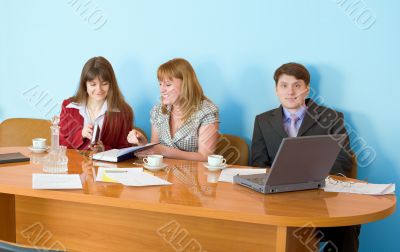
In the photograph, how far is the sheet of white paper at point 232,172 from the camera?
206cm

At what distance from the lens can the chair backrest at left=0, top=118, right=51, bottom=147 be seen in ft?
11.5

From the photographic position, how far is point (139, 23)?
3.52 meters

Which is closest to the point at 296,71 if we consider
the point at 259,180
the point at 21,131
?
the point at 259,180

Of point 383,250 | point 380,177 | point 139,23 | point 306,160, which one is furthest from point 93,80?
point 383,250

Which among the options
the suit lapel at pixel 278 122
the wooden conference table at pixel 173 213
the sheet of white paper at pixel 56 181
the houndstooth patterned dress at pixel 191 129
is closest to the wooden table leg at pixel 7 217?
the wooden conference table at pixel 173 213

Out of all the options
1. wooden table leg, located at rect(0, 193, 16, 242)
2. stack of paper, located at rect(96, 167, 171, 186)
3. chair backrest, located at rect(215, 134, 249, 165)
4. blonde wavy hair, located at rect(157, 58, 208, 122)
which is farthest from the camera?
chair backrest, located at rect(215, 134, 249, 165)

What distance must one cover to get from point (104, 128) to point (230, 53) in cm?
98

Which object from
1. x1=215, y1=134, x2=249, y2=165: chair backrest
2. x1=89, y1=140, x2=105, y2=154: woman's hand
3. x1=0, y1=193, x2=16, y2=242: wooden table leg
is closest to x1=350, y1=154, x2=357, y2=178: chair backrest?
x1=215, y1=134, x2=249, y2=165: chair backrest

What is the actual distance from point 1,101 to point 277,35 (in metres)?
2.42

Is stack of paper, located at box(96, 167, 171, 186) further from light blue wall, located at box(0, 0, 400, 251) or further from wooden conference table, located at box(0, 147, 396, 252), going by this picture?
light blue wall, located at box(0, 0, 400, 251)

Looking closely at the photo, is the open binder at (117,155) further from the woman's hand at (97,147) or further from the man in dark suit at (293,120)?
the man in dark suit at (293,120)

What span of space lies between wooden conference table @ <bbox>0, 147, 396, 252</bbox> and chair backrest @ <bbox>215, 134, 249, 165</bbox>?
78 centimetres

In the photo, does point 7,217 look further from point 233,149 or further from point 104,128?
point 233,149

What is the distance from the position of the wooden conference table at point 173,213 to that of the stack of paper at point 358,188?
0.04m
